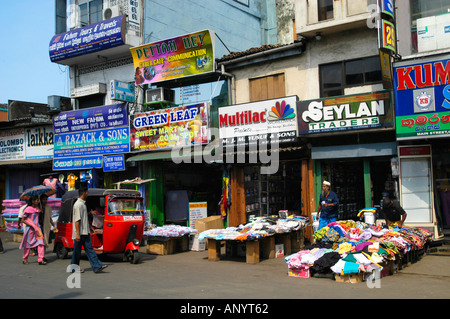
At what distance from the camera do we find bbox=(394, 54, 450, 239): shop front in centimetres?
1209

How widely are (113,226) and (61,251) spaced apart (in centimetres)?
261

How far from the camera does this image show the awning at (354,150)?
1348 cm

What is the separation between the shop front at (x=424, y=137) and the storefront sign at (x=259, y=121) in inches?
143

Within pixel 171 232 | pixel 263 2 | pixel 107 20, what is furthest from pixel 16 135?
pixel 263 2

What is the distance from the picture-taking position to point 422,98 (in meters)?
12.3

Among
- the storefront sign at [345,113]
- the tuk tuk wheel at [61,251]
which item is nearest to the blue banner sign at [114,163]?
the tuk tuk wheel at [61,251]

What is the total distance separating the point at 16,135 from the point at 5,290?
59.7ft

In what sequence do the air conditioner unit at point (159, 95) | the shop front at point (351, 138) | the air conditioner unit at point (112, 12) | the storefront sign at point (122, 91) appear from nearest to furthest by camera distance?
the shop front at point (351, 138) → the storefront sign at point (122, 91) → the air conditioner unit at point (159, 95) → the air conditioner unit at point (112, 12)

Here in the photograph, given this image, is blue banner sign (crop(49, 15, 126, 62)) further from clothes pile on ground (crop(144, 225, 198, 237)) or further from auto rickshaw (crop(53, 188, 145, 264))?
clothes pile on ground (crop(144, 225, 198, 237))

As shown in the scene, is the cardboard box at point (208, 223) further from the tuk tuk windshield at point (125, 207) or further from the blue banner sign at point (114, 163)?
the blue banner sign at point (114, 163)

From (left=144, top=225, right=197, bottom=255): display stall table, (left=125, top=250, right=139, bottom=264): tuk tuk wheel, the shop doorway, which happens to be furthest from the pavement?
the shop doorway

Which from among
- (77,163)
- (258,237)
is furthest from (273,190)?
(77,163)

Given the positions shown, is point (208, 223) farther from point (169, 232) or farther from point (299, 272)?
point (299, 272)

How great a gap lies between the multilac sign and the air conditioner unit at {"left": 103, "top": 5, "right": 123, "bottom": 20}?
1282 cm
